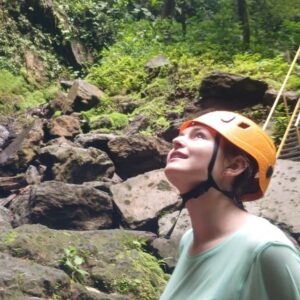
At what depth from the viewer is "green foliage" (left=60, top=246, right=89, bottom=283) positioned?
5.89 meters

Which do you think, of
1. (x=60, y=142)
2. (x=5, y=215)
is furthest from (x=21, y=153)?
(x=5, y=215)

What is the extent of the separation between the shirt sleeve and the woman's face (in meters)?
0.30

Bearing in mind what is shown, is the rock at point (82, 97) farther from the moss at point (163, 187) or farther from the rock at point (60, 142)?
the moss at point (163, 187)

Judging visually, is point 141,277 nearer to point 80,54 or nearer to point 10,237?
point 10,237

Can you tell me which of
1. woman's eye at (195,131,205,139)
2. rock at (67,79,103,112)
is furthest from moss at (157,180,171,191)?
woman's eye at (195,131,205,139)

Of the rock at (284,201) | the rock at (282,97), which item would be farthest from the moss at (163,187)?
the rock at (282,97)

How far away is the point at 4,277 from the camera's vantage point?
5.01 metres

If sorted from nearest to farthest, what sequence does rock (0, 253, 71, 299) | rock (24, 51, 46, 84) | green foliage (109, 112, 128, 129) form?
rock (0, 253, 71, 299)
green foliage (109, 112, 128, 129)
rock (24, 51, 46, 84)

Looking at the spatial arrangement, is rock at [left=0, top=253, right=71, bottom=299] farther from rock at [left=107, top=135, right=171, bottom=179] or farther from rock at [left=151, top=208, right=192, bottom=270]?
rock at [left=107, top=135, right=171, bottom=179]

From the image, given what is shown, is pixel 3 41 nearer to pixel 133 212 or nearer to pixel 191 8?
pixel 191 8

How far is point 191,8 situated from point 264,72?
928 centimetres

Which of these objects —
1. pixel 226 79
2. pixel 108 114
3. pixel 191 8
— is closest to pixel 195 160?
pixel 226 79

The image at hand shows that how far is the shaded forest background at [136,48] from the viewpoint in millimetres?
12656

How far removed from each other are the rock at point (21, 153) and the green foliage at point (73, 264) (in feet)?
13.6
